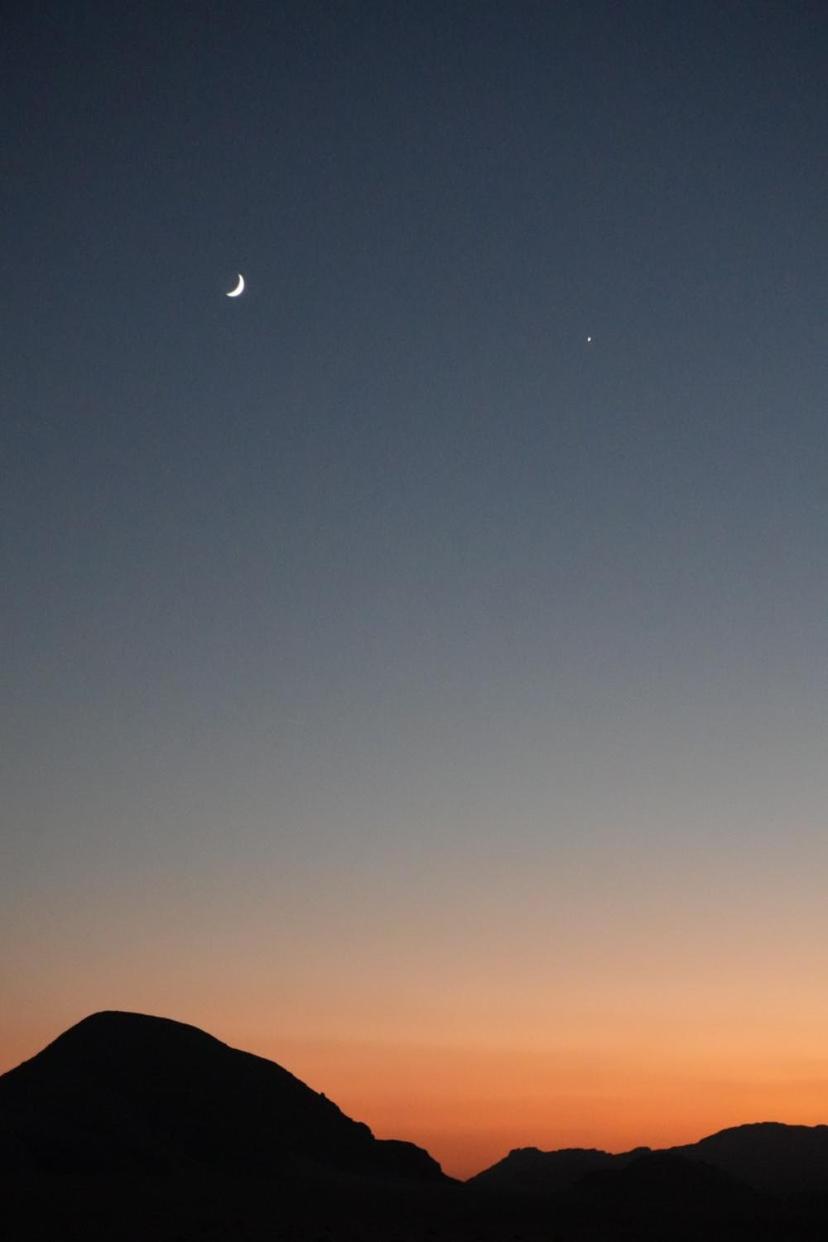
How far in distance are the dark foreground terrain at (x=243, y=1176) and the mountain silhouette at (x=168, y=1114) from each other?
13 centimetres

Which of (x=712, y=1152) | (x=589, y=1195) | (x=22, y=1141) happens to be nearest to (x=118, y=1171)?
(x=22, y=1141)

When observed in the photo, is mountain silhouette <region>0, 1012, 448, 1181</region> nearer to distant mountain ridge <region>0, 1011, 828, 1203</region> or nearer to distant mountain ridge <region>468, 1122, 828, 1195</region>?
distant mountain ridge <region>0, 1011, 828, 1203</region>

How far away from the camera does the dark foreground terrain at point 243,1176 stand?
45.8 metres

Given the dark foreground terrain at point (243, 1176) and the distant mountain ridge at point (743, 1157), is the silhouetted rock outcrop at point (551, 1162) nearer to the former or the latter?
the distant mountain ridge at point (743, 1157)

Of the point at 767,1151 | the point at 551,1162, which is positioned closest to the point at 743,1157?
the point at 767,1151

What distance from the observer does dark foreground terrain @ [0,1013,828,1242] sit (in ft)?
150

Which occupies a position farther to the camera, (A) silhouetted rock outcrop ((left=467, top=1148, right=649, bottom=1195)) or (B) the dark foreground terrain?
(A) silhouetted rock outcrop ((left=467, top=1148, right=649, bottom=1195))

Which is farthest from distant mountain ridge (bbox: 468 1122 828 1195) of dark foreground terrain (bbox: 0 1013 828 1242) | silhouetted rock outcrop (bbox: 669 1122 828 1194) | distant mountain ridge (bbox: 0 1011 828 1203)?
dark foreground terrain (bbox: 0 1013 828 1242)

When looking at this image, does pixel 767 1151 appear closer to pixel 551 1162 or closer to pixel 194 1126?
pixel 551 1162

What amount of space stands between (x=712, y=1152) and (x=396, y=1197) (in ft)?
315

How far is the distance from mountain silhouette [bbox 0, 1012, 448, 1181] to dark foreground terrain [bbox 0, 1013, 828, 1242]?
13 cm

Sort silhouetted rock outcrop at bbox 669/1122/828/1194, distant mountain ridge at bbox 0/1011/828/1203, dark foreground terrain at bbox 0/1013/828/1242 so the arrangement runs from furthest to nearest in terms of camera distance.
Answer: silhouetted rock outcrop at bbox 669/1122/828/1194 → distant mountain ridge at bbox 0/1011/828/1203 → dark foreground terrain at bbox 0/1013/828/1242

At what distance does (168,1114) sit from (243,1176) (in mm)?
8635

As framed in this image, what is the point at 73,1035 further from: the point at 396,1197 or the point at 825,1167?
the point at 825,1167
